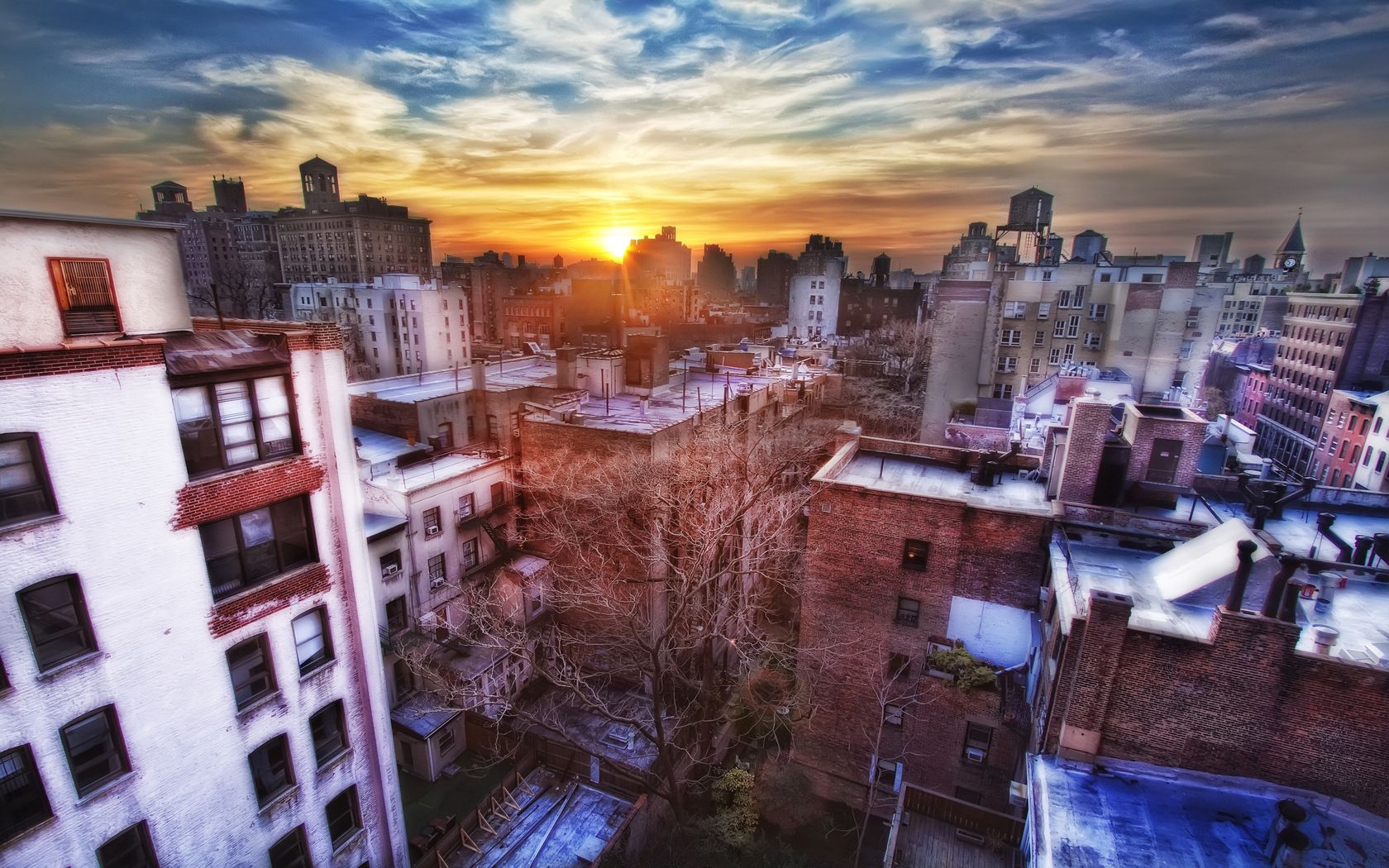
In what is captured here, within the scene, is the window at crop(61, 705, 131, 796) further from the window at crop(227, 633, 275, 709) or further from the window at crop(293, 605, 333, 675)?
the window at crop(293, 605, 333, 675)

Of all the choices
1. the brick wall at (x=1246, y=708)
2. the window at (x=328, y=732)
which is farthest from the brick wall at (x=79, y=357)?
the brick wall at (x=1246, y=708)

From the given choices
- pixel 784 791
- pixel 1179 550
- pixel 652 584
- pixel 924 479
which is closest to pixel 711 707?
Answer: pixel 784 791

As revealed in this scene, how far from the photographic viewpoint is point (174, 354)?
10.4 meters

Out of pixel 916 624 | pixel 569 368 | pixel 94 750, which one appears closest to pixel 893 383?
pixel 569 368

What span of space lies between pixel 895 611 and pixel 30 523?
19.4 meters

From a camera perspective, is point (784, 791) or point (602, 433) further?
point (602, 433)

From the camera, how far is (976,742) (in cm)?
1675

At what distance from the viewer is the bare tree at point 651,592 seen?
19438 mm

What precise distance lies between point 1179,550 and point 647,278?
383 ft

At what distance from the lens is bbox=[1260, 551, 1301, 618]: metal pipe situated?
1044 cm

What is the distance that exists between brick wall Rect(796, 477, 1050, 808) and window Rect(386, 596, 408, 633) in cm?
1553

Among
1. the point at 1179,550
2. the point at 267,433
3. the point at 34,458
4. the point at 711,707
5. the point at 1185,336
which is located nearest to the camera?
the point at 34,458

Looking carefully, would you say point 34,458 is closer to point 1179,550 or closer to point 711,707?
point 711,707

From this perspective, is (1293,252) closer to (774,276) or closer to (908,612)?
(774,276)
